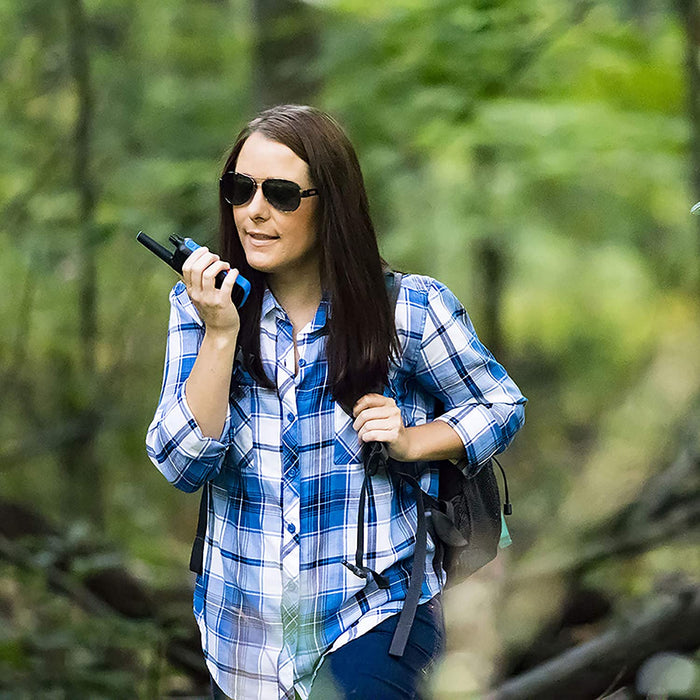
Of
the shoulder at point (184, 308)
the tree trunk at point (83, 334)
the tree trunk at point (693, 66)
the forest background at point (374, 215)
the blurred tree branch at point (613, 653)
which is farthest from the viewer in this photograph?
the tree trunk at point (83, 334)

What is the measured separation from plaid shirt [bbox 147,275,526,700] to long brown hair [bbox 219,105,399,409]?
0.16ft

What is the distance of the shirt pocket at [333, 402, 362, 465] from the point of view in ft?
7.61

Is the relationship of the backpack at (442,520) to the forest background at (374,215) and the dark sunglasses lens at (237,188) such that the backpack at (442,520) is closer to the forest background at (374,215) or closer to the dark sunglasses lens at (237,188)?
the forest background at (374,215)

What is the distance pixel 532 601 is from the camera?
271 centimetres

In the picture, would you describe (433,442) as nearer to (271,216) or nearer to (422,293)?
(422,293)

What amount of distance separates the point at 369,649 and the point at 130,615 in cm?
282

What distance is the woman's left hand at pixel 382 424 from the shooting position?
2.20 meters

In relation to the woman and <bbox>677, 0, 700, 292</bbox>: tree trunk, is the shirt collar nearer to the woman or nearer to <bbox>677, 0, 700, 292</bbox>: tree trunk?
the woman

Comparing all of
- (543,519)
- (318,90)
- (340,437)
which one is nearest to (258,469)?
(340,437)

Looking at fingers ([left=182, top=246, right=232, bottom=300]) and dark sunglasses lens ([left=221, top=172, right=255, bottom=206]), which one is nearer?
fingers ([left=182, top=246, right=232, bottom=300])

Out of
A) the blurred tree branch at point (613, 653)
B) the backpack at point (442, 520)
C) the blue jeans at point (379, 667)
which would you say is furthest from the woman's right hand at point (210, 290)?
the blurred tree branch at point (613, 653)

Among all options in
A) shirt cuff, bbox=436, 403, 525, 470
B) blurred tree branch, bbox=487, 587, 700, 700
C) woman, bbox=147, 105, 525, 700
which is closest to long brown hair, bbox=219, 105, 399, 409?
woman, bbox=147, 105, 525, 700

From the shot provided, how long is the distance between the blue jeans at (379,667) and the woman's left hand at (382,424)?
41 centimetres

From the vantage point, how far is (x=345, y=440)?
2.32 metres
